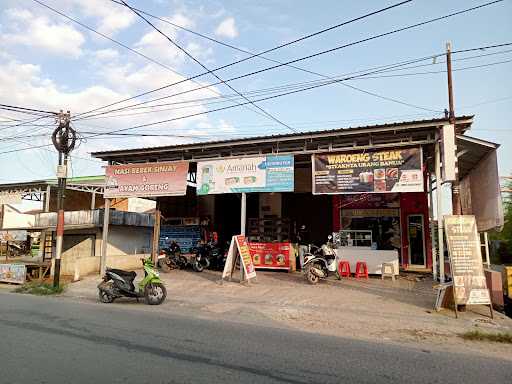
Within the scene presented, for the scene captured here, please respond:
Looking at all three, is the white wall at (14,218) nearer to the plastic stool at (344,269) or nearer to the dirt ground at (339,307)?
the dirt ground at (339,307)

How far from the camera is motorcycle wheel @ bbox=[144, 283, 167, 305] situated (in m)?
10.8

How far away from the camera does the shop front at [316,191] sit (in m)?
12.5

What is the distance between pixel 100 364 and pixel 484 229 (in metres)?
13.1

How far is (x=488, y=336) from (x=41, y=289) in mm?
12952

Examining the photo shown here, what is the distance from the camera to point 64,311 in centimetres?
949

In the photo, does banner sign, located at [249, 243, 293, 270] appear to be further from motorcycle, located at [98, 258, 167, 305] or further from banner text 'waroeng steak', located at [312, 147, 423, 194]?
motorcycle, located at [98, 258, 167, 305]

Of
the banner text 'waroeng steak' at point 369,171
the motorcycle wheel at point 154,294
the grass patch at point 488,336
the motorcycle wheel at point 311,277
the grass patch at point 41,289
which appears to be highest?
the banner text 'waroeng steak' at point 369,171

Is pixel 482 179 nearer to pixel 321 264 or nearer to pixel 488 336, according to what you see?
pixel 321 264

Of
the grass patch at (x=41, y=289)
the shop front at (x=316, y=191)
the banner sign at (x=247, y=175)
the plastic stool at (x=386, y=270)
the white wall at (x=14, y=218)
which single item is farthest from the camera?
the white wall at (x=14, y=218)

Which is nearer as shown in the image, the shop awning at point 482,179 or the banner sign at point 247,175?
the shop awning at point 482,179

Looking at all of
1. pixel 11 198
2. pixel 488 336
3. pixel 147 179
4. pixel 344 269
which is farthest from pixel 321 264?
pixel 11 198

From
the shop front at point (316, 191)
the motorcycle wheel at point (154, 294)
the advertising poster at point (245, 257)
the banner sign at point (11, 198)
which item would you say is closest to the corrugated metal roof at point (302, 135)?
the shop front at point (316, 191)

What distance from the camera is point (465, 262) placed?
9219 millimetres

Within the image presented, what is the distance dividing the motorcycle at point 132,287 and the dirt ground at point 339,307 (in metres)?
0.26
